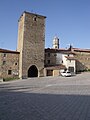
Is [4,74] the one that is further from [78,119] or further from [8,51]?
[78,119]

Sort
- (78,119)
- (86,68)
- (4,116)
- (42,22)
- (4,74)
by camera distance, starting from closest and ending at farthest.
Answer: (78,119), (4,116), (4,74), (42,22), (86,68)

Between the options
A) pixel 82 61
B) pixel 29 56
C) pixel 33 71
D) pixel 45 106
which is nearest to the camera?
pixel 45 106

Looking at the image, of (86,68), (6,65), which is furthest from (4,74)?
(86,68)

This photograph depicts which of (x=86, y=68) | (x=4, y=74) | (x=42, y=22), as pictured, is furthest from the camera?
(x=86, y=68)

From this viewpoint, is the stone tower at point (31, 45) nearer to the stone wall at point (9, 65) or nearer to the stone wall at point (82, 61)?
the stone wall at point (9, 65)

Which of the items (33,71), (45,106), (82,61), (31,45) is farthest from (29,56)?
(45,106)

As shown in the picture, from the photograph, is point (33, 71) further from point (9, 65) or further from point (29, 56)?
point (9, 65)

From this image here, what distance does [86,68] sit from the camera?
2440 inches

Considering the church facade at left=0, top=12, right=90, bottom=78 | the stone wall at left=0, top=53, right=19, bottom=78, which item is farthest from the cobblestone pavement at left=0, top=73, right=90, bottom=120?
the church facade at left=0, top=12, right=90, bottom=78

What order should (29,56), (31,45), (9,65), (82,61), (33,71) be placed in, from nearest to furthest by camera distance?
(9,65)
(29,56)
(31,45)
(33,71)
(82,61)

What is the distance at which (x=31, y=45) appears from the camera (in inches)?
2078

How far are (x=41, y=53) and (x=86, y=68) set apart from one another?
48.1ft

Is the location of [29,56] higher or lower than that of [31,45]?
lower

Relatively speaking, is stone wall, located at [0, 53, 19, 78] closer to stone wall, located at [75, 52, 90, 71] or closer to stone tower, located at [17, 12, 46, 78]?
stone tower, located at [17, 12, 46, 78]
